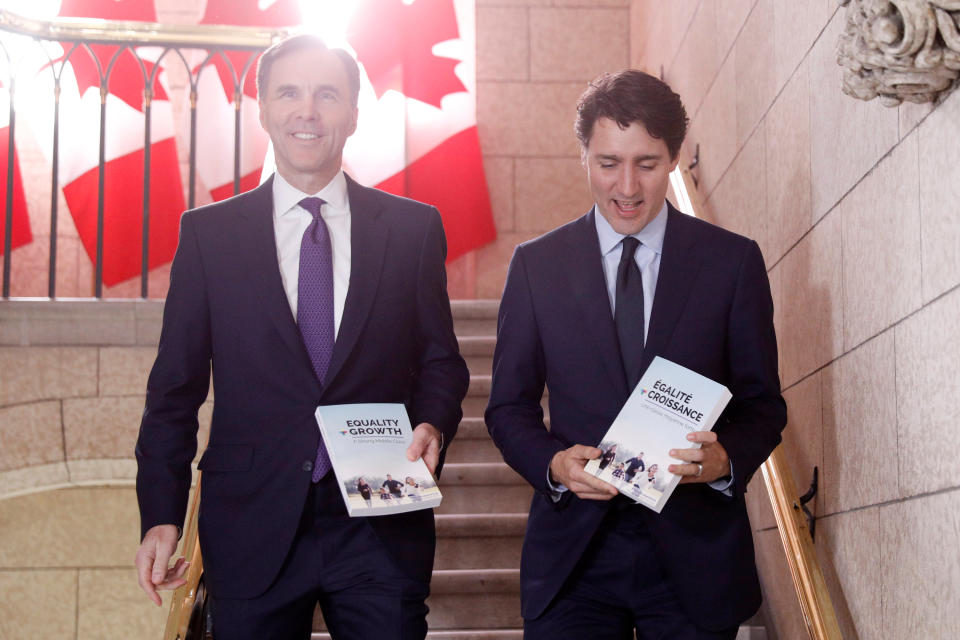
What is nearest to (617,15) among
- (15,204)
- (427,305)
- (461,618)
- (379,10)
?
(379,10)

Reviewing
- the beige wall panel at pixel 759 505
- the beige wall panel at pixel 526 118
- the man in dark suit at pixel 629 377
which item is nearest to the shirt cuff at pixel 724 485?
the man in dark suit at pixel 629 377

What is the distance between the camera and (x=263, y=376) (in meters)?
2.09

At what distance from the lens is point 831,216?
251 centimetres

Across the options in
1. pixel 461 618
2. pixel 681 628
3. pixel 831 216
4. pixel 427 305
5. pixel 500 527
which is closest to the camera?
pixel 681 628

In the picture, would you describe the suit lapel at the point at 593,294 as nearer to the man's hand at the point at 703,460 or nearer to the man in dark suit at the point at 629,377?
the man in dark suit at the point at 629,377

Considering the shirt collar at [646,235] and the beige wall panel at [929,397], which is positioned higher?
the shirt collar at [646,235]

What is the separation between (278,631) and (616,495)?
65 cm

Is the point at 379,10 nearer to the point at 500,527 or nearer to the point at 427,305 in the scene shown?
the point at 500,527

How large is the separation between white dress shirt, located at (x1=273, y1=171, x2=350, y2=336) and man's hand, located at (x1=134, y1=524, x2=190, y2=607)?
0.52 metres

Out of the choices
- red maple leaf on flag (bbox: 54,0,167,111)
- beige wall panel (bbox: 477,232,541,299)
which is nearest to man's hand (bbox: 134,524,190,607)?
beige wall panel (bbox: 477,232,541,299)

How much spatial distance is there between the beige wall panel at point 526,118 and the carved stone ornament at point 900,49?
4.78 meters

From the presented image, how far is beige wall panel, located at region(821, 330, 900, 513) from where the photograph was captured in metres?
2.12

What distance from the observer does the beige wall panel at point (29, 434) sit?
14.1 feet

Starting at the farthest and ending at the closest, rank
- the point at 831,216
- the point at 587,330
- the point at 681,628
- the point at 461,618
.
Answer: the point at 461,618
the point at 831,216
the point at 587,330
the point at 681,628
